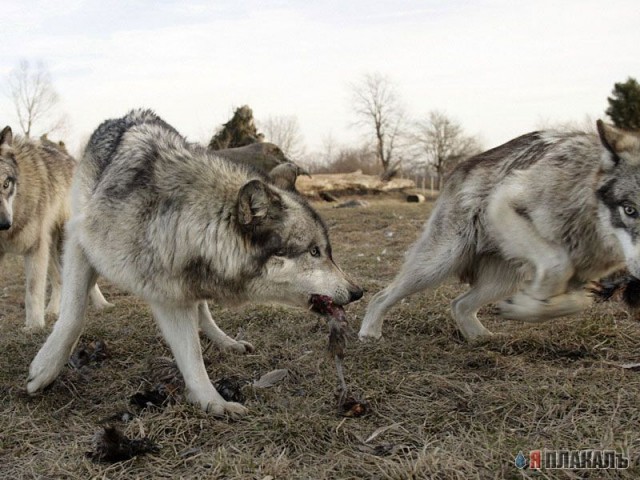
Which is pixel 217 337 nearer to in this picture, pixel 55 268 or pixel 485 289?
pixel 485 289

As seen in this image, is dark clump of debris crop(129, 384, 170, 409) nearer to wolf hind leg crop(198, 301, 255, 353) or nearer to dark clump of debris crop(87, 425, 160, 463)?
dark clump of debris crop(87, 425, 160, 463)

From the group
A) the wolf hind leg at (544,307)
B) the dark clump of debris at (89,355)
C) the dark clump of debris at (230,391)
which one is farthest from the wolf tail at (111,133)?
the wolf hind leg at (544,307)

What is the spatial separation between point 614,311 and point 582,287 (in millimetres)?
1114

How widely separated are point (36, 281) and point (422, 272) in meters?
3.78

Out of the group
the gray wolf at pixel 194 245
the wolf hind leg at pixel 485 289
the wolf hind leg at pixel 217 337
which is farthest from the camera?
the wolf hind leg at pixel 485 289

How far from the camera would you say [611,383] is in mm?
3432

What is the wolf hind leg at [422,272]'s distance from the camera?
4.70 m

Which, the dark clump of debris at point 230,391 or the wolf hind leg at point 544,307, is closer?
the dark clump of debris at point 230,391

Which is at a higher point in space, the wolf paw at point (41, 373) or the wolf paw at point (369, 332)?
the wolf paw at point (41, 373)

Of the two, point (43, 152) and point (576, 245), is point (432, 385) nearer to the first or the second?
point (576, 245)

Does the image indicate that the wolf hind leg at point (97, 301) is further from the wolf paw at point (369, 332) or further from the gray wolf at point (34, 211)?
the wolf paw at point (369, 332)

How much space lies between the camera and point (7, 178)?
5.87 m

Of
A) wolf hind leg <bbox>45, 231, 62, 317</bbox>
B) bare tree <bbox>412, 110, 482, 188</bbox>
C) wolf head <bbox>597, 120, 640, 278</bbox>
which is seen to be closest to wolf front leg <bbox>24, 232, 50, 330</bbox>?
wolf hind leg <bbox>45, 231, 62, 317</bbox>

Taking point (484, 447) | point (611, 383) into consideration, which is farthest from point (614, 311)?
point (484, 447)
